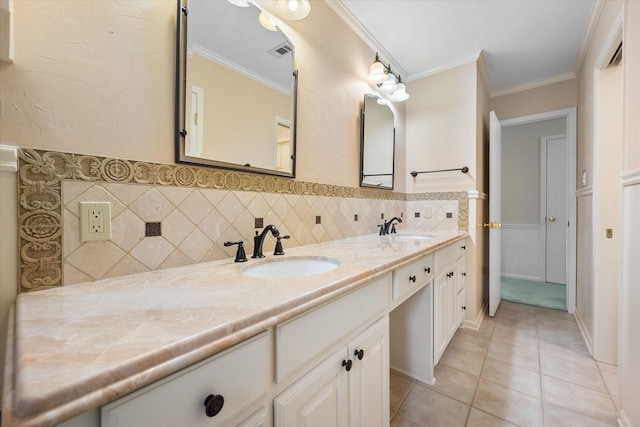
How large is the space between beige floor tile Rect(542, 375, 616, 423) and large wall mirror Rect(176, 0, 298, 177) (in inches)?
77.7

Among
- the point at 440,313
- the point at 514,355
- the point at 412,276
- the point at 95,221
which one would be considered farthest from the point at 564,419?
the point at 95,221

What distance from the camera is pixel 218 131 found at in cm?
110

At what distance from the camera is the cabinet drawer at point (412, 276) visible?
1139 millimetres

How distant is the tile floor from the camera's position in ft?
4.41

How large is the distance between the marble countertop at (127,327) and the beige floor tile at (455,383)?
121 cm

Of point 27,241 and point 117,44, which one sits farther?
point 117,44

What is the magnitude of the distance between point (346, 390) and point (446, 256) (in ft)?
→ 4.12

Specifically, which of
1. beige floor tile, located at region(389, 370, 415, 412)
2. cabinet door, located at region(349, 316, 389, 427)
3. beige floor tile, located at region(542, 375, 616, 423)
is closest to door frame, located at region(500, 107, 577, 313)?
beige floor tile, located at region(542, 375, 616, 423)

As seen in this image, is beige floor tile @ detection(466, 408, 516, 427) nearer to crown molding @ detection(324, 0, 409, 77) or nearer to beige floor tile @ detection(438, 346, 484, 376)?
beige floor tile @ detection(438, 346, 484, 376)

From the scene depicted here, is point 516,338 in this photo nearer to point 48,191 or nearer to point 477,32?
point 477,32

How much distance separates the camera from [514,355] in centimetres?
192

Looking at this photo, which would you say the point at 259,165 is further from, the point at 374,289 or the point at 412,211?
the point at 412,211

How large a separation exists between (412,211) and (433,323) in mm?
1352

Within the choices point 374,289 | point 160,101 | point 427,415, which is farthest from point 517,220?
point 160,101
